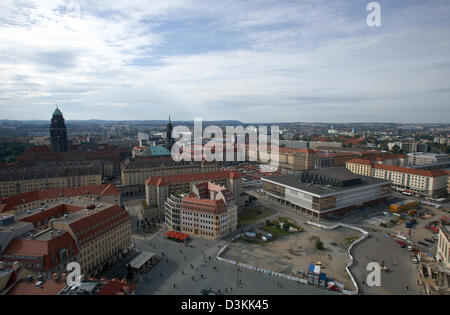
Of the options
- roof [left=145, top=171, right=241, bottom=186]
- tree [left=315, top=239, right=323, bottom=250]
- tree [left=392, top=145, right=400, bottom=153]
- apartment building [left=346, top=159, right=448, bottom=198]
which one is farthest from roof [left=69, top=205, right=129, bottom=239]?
tree [left=392, top=145, right=400, bottom=153]

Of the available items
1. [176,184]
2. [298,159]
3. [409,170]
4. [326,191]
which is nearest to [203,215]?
[176,184]

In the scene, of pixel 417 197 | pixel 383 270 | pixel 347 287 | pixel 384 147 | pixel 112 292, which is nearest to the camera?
pixel 112 292

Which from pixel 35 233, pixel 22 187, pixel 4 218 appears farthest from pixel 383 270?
pixel 22 187

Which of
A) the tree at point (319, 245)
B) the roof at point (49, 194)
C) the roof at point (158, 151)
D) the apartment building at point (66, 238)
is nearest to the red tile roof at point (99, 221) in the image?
the apartment building at point (66, 238)

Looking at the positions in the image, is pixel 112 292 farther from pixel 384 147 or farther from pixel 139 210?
pixel 384 147

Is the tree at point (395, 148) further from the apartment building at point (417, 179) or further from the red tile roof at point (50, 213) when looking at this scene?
the red tile roof at point (50, 213)

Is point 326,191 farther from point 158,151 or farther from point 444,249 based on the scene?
point 158,151
